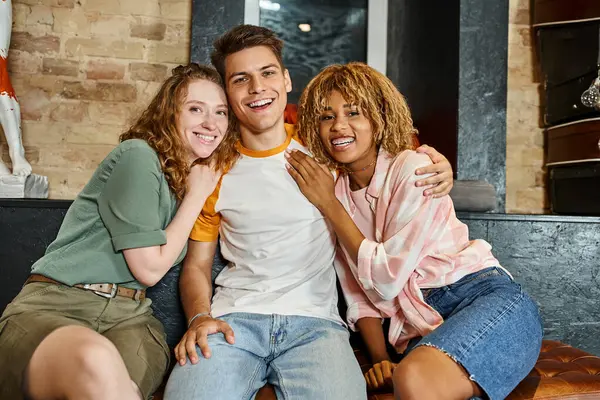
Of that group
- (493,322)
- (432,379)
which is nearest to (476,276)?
(493,322)

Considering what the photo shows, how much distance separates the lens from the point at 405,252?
1.63m

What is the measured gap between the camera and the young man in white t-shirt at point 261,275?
1538 millimetres

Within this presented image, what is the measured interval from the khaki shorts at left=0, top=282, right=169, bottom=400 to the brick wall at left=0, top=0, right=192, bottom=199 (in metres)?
2.03

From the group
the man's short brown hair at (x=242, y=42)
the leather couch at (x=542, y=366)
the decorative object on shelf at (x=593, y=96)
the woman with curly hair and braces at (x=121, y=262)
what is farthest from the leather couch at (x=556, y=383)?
the decorative object on shelf at (x=593, y=96)

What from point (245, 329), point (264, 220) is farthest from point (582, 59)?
point (245, 329)

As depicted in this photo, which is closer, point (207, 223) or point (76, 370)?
point (76, 370)

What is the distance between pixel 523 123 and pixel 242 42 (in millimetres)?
2549

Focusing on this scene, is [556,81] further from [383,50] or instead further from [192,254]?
[192,254]

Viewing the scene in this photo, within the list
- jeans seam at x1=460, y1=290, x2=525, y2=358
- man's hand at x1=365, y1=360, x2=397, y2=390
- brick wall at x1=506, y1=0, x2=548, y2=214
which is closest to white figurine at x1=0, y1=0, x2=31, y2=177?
man's hand at x1=365, y1=360, x2=397, y2=390

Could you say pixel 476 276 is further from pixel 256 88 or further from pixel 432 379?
pixel 256 88

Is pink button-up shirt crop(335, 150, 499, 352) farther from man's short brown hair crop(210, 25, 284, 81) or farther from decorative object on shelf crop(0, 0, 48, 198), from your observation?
decorative object on shelf crop(0, 0, 48, 198)

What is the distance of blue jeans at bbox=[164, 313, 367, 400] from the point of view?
4.90 feet

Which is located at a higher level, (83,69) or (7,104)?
(83,69)

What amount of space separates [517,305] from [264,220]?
0.75 metres
